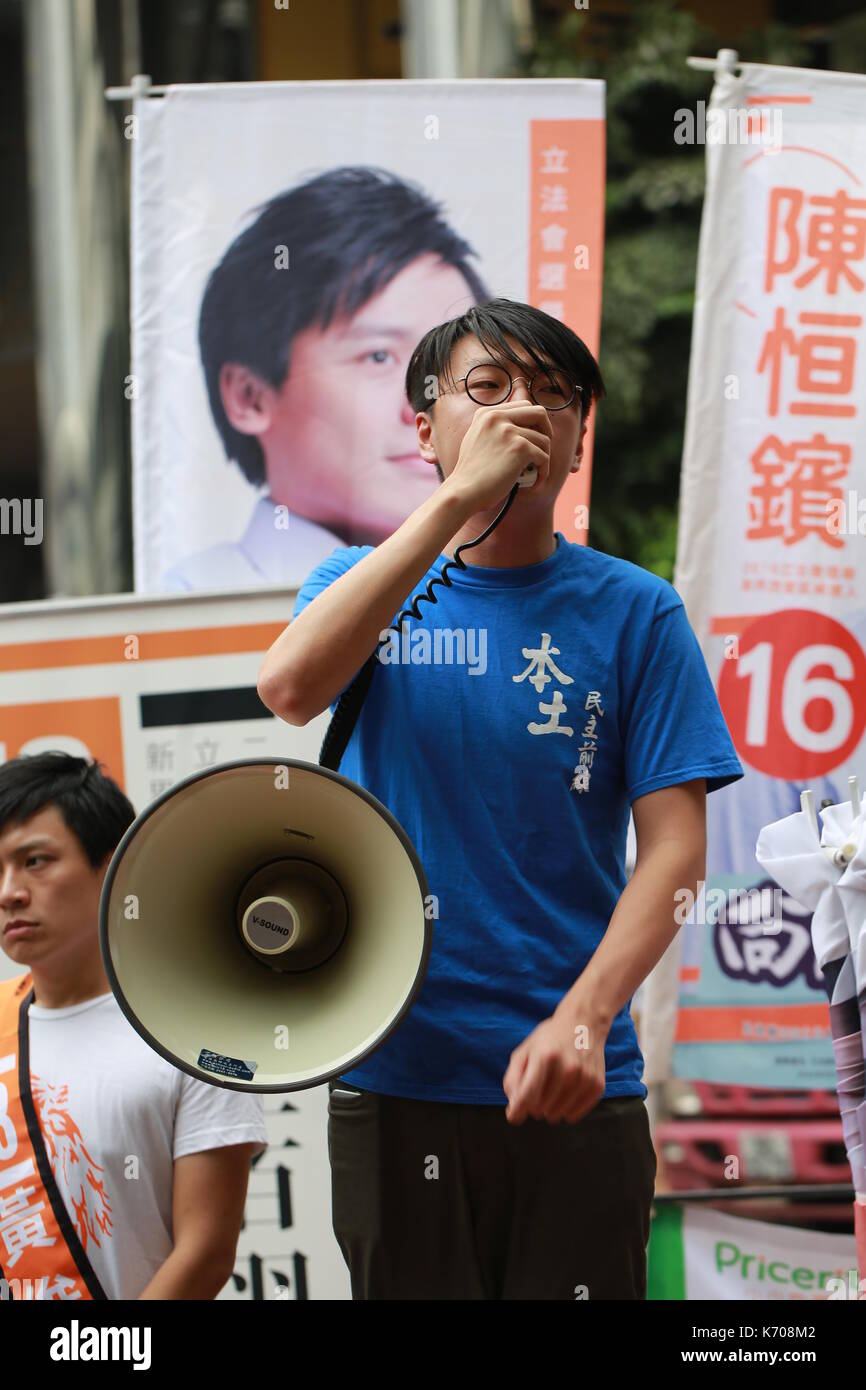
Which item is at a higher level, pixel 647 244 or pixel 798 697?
pixel 647 244

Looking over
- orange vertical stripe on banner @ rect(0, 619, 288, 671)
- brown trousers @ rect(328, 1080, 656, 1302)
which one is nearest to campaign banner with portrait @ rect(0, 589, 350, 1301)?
orange vertical stripe on banner @ rect(0, 619, 288, 671)

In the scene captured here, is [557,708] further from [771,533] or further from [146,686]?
[771,533]

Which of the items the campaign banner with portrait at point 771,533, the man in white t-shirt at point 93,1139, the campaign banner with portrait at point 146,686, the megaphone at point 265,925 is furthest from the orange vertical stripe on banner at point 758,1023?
the megaphone at point 265,925

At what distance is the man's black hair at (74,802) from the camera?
254cm

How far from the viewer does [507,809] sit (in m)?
1.92

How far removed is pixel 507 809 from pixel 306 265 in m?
1.92

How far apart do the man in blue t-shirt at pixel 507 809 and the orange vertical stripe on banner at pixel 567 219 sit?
137 centimetres

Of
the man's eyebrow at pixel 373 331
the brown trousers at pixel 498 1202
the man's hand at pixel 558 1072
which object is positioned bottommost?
the brown trousers at pixel 498 1202

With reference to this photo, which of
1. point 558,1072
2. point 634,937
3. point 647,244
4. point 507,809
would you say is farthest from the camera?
point 647,244

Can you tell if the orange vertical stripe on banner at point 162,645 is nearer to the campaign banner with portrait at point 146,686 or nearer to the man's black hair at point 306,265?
the campaign banner with portrait at point 146,686

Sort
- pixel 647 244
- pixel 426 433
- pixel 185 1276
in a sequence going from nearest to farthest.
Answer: pixel 426 433, pixel 185 1276, pixel 647 244

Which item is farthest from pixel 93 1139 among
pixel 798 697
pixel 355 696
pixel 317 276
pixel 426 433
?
pixel 317 276

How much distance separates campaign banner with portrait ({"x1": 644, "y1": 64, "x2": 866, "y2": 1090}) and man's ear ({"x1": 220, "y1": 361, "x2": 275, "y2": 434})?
97cm
